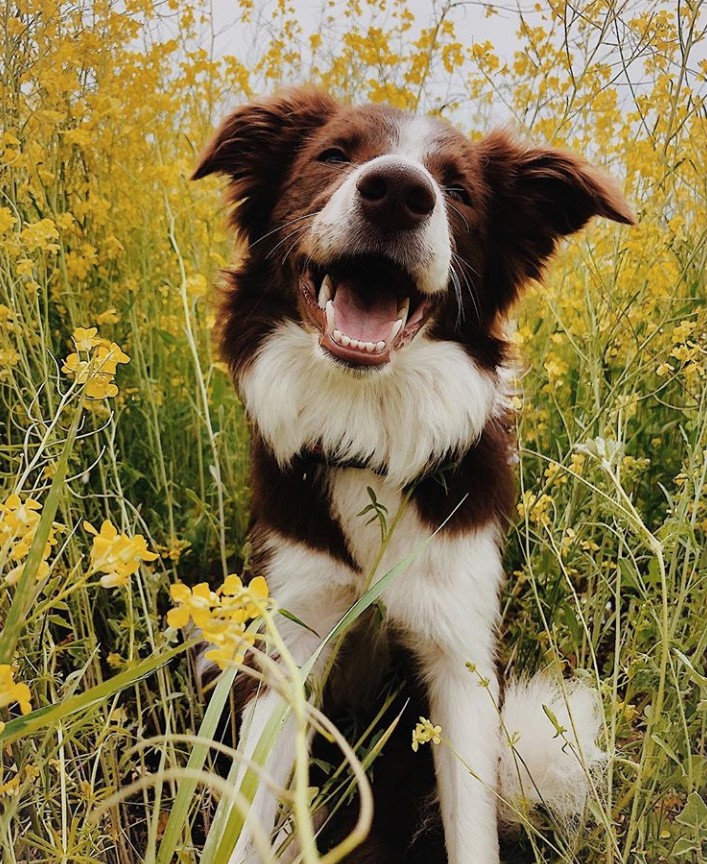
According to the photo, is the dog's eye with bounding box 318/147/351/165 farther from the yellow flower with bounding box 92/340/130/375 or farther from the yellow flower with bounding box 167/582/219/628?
the yellow flower with bounding box 167/582/219/628

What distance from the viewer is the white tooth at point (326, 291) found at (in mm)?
2229

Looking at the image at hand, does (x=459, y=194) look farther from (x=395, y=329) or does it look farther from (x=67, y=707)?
(x=67, y=707)

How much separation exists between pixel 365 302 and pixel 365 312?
3cm

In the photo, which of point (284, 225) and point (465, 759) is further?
point (284, 225)

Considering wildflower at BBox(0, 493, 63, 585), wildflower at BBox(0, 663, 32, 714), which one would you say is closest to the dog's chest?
wildflower at BBox(0, 493, 63, 585)

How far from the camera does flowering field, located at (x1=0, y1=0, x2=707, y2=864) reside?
1.68m

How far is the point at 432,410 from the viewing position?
2357 mm

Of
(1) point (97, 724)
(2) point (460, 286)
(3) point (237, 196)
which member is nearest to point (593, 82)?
(2) point (460, 286)

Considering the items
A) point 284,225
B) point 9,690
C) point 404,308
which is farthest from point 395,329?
point 9,690

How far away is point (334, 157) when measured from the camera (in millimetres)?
2387

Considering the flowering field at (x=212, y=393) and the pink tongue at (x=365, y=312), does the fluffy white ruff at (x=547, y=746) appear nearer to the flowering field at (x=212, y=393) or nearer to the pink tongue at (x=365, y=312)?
the flowering field at (x=212, y=393)

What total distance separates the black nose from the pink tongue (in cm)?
22

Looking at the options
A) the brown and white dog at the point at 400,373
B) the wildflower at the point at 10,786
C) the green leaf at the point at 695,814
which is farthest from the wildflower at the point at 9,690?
the brown and white dog at the point at 400,373

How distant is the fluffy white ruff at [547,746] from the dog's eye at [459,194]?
1308mm
